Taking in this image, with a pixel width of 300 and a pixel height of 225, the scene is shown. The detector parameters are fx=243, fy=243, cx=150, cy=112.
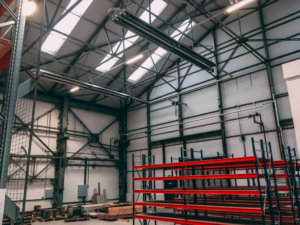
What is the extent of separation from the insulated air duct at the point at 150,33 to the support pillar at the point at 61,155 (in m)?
9.78

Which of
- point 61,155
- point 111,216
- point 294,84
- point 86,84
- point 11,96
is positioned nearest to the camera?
point 11,96

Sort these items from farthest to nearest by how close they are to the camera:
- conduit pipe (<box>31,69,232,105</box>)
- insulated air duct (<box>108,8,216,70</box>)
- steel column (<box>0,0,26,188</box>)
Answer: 1. conduit pipe (<box>31,69,232,105</box>)
2. insulated air duct (<box>108,8,216,70</box>)
3. steel column (<box>0,0,26,188</box>)

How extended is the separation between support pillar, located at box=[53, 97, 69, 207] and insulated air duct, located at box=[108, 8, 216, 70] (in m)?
9.78

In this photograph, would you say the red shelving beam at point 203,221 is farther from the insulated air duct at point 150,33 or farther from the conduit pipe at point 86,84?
the conduit pipe at point 86,84

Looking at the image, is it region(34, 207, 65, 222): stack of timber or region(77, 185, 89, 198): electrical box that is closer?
region(34, 207, 65, 222): stack of timber

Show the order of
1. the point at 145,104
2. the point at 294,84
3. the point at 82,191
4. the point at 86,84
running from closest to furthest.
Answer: the point at 294,84 → the point at 86,84 → the point at 82,191 → the point at 145,104

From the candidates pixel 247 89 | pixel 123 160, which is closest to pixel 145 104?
pixel 123 160

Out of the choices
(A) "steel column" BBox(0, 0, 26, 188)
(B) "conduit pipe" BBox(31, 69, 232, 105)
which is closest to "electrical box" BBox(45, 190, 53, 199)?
(B) "conduit pipe" BBox(31, 69, 232, 105)

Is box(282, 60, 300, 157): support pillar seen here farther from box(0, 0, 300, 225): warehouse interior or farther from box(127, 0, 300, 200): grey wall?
box(127, 0, 300, 200): grey wall

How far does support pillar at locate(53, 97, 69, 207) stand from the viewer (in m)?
16.1

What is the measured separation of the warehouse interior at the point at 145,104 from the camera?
12.2m

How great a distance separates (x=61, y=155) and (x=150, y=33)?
1097 centimetres

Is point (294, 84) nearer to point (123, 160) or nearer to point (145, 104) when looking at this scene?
point (145, 104)

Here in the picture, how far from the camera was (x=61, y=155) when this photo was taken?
55.6ft
